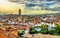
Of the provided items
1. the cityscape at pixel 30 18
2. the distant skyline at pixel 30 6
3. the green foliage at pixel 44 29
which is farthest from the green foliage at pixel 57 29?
the distant skyline at pixel 30 6

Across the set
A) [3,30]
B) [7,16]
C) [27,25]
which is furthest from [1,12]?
[27,25]

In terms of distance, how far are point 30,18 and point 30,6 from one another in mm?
207

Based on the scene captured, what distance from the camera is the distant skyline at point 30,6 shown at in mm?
2734

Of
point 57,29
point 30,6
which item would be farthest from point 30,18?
point 57,29

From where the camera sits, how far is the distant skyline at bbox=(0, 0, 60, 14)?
8.97 feet

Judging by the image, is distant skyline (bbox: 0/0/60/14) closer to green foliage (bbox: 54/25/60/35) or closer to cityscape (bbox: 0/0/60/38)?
cityscape (bbox: 0/0/60/38)

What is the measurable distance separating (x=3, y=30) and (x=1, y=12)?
31cm

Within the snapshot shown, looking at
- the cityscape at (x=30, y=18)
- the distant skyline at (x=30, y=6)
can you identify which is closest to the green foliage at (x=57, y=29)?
the cityscape at (x=30, y=18)

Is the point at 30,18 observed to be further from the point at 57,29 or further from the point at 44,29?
the point at 57,29

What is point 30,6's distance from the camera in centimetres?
275

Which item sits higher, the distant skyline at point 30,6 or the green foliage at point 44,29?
the distant skyline at point 30,6

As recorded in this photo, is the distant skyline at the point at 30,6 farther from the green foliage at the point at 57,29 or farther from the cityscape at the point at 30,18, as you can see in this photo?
the green foliage at the point at 57,29

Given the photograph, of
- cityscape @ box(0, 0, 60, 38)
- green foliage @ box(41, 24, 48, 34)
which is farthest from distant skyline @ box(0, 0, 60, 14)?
green foliage @ box(41, 24, 48, 34)

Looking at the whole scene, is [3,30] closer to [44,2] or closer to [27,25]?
[27,25]
